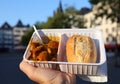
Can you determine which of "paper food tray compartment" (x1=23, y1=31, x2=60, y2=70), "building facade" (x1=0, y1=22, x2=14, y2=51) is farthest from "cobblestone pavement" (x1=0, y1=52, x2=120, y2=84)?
"building facade" (x1=0, y1=22, x2=14, y2=51)

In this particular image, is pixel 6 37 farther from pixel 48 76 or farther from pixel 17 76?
pixel 48 76

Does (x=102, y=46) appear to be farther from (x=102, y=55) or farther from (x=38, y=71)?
(x=38, y=71)

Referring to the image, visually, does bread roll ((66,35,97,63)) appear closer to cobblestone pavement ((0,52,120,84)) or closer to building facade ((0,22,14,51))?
cobblestone pavement ((0,52,120,84))

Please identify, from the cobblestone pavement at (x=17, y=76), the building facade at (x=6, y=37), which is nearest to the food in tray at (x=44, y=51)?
the cobblestone pavement at (x=17, y=76)

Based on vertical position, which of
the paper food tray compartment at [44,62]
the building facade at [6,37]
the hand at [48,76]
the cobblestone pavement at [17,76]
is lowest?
the building facade at [6,37]

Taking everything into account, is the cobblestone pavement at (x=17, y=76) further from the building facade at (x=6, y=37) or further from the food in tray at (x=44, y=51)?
the building facade at (x=6, y=37)

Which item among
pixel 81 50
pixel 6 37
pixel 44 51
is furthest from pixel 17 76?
pixel 6 37

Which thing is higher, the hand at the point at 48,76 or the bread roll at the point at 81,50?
the bread roll at the point at 81,50
